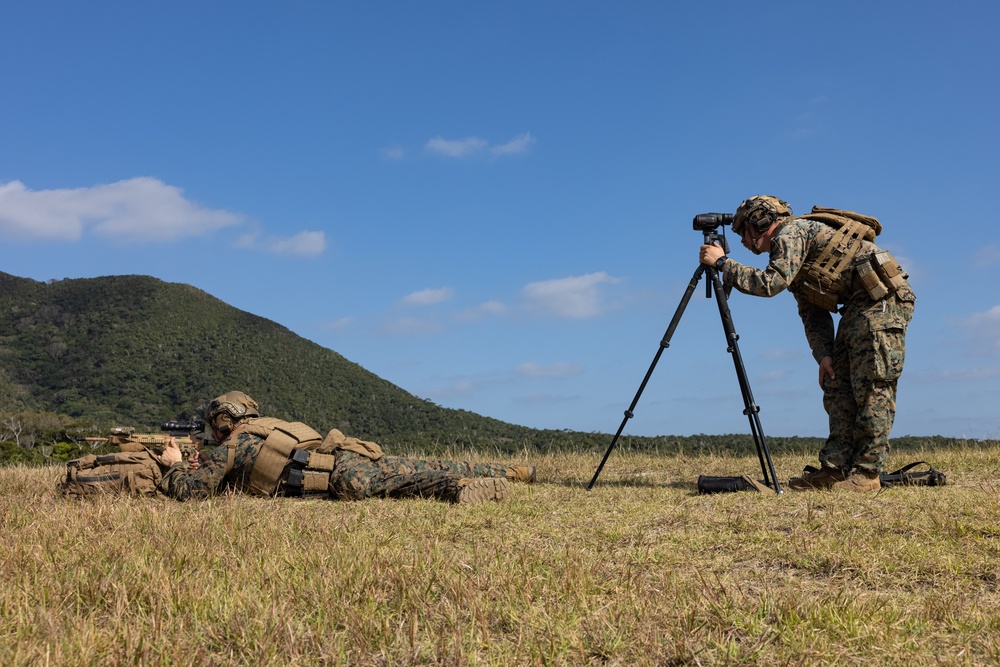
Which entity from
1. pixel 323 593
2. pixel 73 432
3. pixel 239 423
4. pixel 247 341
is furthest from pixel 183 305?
pixel 323 593

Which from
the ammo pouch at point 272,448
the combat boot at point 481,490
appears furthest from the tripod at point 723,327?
the ammo pouch at point 272,448

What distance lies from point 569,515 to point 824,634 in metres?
3.60

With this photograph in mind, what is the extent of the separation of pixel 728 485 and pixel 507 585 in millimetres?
4667

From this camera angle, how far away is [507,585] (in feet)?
12.9

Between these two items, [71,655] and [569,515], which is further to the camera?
[569,515]

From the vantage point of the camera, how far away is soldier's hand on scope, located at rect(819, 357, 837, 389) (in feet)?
27.2

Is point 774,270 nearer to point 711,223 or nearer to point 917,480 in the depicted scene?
point 711,223

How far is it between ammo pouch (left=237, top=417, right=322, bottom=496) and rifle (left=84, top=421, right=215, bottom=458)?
43.7 inches

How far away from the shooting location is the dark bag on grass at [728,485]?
26.2 ft

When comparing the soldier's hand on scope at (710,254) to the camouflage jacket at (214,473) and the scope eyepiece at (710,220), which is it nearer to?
the scope eyepiece at (710,220)

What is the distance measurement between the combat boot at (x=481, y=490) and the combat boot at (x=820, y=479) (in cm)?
300

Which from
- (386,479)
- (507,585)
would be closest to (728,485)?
(386,479)

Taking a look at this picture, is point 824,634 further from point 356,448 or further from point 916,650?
point 356,448

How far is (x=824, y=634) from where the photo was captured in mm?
3303
